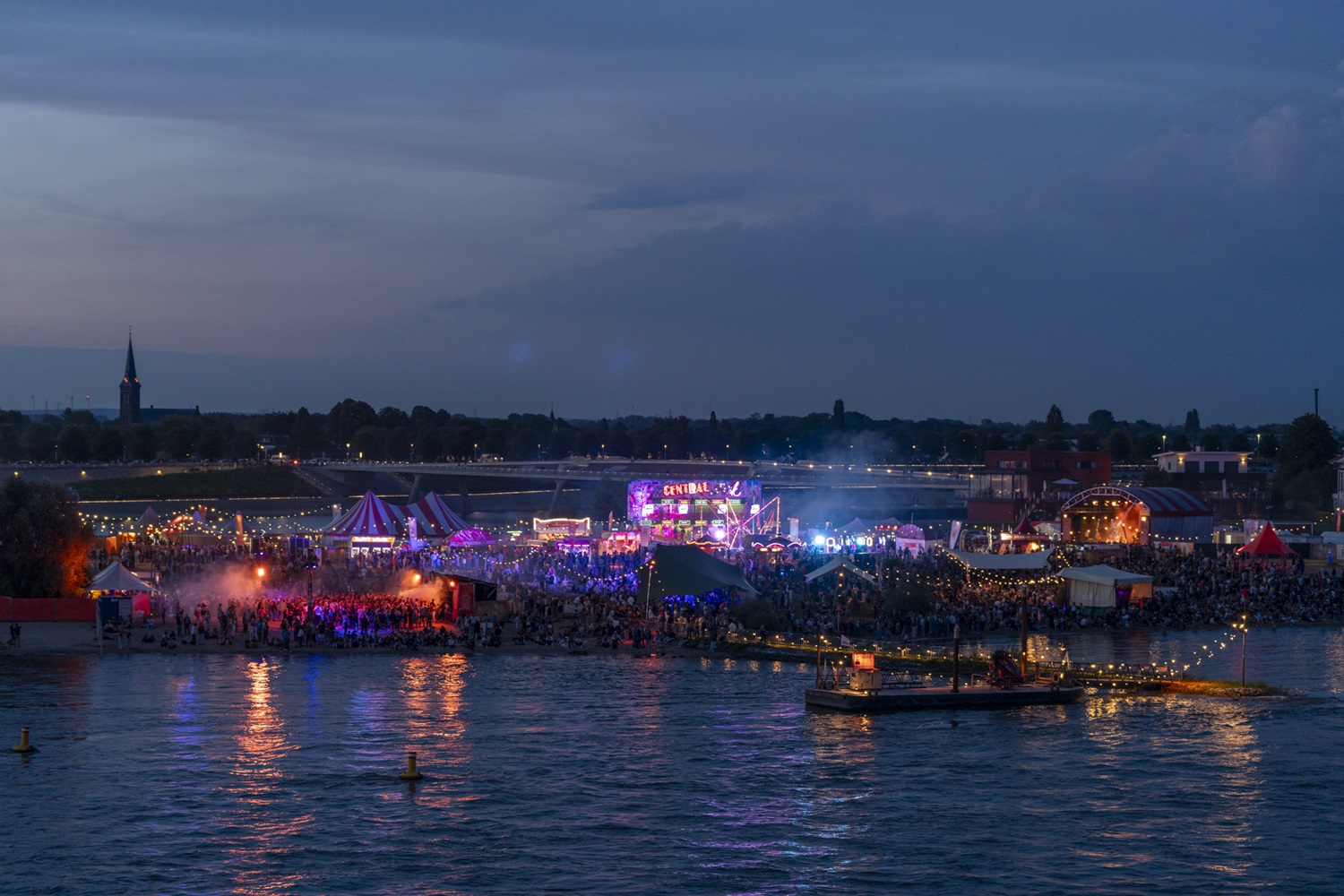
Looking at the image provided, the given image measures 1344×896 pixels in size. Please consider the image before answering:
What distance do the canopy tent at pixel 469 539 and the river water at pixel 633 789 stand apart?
19.7 metres

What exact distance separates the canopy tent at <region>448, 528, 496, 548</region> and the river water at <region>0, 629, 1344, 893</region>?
64.8 ft

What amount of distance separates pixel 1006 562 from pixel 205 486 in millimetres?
104124

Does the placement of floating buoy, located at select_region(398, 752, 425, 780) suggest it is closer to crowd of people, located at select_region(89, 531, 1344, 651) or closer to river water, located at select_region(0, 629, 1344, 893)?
river water, located at select_region(0, 629, 1344, 893)

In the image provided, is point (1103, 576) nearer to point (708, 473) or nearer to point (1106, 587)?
point (1106, 587)

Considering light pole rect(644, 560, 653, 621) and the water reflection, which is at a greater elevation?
light pole rect(644, 560, 653, 621)

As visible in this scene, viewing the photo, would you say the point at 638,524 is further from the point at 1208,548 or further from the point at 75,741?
the point at 75,741

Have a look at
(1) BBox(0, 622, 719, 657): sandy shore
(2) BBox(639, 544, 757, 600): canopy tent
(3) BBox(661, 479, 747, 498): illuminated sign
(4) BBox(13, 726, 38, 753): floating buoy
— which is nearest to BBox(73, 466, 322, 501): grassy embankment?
(3) BBox(661, 479, 747, 498): illuminated sign

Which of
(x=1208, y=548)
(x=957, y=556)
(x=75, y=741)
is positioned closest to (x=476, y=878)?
(x=75, y=741)

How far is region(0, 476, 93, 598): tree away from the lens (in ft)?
141

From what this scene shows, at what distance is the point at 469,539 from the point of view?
54.6 meters

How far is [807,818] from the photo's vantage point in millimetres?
22719

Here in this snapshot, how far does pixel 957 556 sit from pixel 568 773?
27.5 metres

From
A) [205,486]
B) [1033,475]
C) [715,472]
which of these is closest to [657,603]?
[1033,475]

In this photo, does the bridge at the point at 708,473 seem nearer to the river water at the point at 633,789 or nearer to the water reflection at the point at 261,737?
the river water at the point at 633,789
